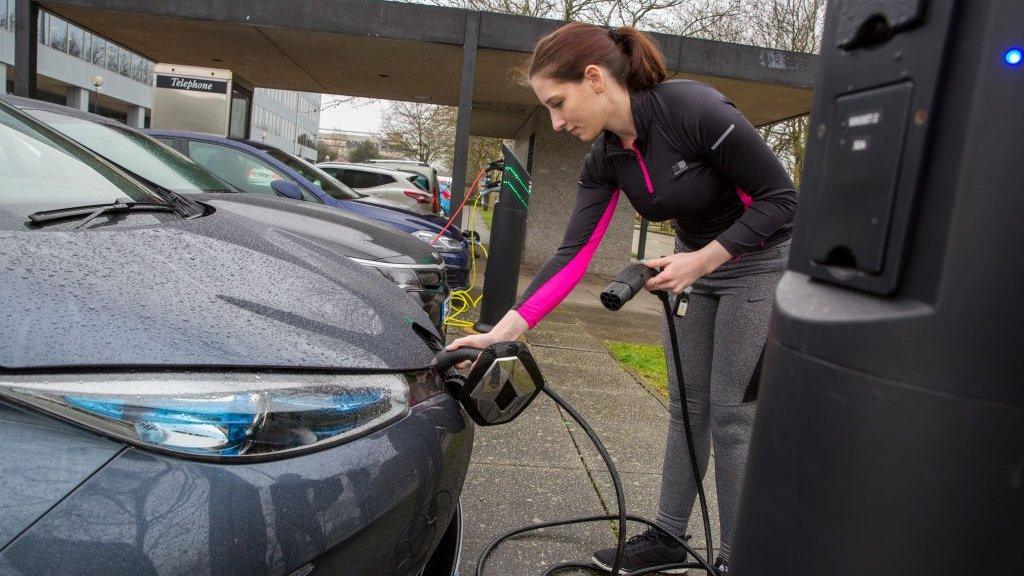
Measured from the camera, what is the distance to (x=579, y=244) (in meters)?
2.34

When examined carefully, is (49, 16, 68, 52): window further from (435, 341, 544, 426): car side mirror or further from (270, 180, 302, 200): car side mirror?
(435, 341, 544, 426): car side mirror

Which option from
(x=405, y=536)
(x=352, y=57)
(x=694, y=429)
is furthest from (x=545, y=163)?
(x=405, y=536)

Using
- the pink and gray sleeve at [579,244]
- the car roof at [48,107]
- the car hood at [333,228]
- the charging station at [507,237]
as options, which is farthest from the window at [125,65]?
the pink and gray sleeve at [579,244]

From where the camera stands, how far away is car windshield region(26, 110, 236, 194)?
3.79 m

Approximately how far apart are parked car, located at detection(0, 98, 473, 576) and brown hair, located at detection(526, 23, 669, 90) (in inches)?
35.7

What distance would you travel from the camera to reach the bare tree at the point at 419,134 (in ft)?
121

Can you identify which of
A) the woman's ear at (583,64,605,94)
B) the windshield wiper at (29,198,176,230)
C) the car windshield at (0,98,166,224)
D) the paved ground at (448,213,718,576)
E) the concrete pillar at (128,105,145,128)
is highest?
the concrete pillar at (128,105,145,128)

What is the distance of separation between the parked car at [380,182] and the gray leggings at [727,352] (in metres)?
8.99

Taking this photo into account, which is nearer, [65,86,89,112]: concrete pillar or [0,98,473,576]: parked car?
[0,98,473,576]: parked car

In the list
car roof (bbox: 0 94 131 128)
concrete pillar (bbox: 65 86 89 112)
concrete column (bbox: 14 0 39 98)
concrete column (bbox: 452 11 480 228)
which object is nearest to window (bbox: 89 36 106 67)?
concrete pillar (bbox: 65 86 89 112)

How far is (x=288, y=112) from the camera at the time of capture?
259 ft

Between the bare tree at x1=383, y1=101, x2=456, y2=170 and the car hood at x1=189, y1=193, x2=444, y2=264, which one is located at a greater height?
the bare tree at x1=383, y1=101, x2=456, y2=170

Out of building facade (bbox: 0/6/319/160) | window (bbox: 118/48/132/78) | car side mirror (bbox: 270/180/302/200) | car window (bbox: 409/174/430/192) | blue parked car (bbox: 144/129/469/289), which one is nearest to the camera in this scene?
car side mirror (bbox: 270/180/302/200)

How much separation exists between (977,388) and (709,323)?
5.68 feet
